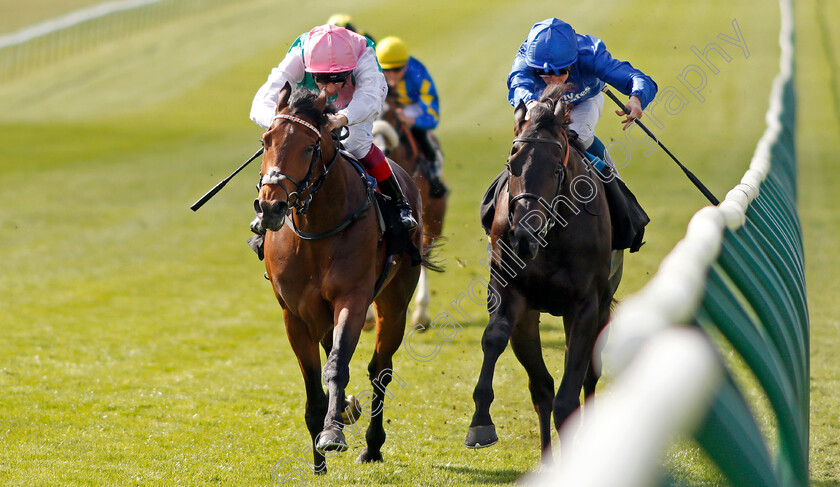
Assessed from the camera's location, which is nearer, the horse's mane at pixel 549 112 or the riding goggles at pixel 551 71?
the horse's mane at pixel 549 112

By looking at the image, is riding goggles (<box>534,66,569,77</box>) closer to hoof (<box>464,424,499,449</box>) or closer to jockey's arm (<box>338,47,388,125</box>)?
jockey's arm (<box>338,47,388,125</box>)

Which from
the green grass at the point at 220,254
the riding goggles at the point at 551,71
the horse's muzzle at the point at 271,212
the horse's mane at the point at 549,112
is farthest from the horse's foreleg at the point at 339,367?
the riding goggles at the point at 551,71

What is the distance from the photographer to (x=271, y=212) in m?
4.10

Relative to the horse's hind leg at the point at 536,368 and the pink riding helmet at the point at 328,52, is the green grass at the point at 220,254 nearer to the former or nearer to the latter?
the horse's hind leg at the point at 536,368

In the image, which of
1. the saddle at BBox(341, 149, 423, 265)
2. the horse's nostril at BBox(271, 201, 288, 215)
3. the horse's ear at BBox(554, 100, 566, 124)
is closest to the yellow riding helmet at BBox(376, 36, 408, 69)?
the saddle at BBox(341, 149, 423, 265)

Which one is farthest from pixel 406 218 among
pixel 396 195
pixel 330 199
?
pixel 330 199

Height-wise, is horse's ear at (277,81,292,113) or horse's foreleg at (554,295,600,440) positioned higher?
horse's ear at (277,81,292,113)

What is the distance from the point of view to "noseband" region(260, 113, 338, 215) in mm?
4180

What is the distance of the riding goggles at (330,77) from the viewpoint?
511 centimetres

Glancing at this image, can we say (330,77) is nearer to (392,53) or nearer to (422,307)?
(392,53)

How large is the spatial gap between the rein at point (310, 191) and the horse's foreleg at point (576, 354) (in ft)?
3.79

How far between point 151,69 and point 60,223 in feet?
58.8

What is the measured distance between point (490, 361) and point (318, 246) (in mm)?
988

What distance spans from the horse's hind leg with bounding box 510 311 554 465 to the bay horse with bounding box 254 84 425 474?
0.77m
